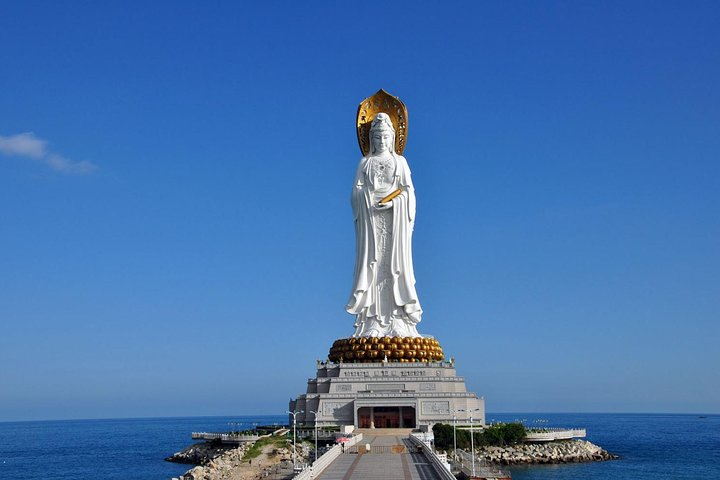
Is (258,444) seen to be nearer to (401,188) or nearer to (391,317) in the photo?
(391,317)

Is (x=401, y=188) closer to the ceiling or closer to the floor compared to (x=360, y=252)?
closer to the ceiling

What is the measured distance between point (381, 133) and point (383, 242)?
5864 millimetres

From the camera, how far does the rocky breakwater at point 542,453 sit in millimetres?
36312

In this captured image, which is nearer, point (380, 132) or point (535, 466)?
point (535, 466)

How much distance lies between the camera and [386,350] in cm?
4359

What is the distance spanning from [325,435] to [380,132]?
56.7 feet

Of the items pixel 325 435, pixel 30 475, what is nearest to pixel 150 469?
pixel 30 475

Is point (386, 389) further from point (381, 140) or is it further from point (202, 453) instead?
point (381, 140)

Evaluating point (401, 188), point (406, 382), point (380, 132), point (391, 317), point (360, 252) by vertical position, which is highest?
point (380, 132)

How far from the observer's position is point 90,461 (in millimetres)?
53375

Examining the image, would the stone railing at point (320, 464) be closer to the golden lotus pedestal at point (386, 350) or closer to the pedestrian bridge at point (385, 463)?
the pedestrian bridge at point (385, 463)

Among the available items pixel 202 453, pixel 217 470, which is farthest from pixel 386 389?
pixel 217 470

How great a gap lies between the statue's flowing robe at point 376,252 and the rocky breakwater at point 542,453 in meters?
9.68

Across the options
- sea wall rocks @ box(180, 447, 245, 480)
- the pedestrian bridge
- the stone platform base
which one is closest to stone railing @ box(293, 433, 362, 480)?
the pedestrian bridge
